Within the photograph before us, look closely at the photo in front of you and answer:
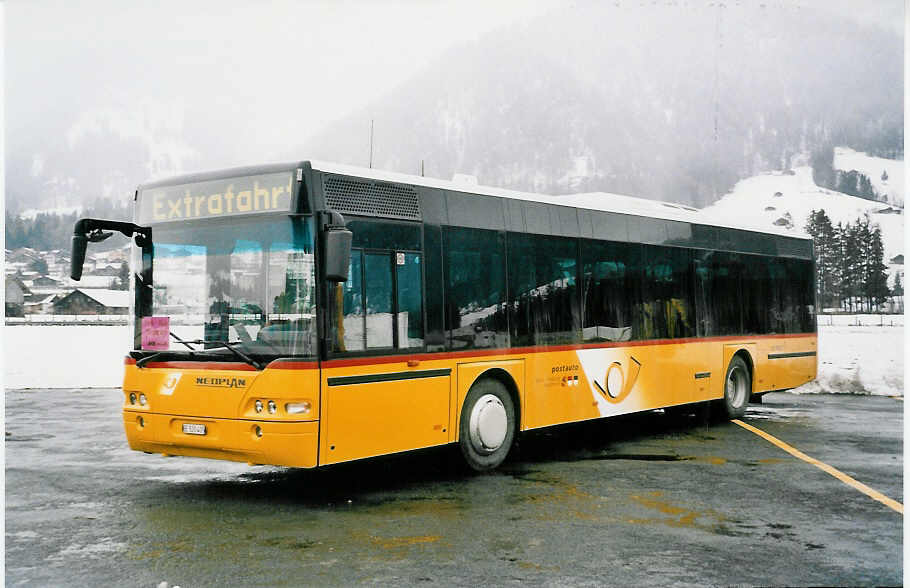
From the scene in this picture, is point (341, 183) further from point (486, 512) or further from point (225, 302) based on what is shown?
point (486, 512)

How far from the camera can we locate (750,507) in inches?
325

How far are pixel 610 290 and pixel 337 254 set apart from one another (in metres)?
5.14

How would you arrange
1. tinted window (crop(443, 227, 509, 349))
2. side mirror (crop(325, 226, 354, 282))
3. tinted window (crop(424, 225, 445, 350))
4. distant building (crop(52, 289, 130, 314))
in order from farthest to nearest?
distant building (crop(52, 289, 130, 314))
tinted window (crop(443, 227, 509, 349))
tinted window (crop(424, 225, 445, 350))
side mirror (crop(325, 226, 354, 282))

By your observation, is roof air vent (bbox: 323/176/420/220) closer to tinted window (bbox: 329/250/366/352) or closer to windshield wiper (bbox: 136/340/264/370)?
tinted window (bbox: 329/250/366/352)

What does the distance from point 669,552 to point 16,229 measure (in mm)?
162222

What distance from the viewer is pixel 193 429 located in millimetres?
8391

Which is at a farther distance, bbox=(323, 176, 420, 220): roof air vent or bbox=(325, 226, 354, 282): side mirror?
bbox=(323, 176, 420, 220): roof air vent

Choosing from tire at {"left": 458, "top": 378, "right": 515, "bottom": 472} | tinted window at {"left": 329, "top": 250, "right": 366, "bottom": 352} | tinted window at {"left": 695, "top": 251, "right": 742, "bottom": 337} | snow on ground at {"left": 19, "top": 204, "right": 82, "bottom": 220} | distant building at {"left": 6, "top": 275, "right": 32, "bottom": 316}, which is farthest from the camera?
snow on ground at {"left": 19, "top": 204, "right": 82, "bottom": 220}

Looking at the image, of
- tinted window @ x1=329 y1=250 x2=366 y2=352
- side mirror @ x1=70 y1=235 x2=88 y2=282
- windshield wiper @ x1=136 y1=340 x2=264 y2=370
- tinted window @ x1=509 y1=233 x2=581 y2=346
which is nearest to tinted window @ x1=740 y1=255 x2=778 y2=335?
tinted window @ x1=509 y1=233 x2=581 y2=346

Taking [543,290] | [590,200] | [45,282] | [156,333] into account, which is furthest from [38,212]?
[156,333]

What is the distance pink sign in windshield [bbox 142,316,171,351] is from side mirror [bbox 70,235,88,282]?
695mm

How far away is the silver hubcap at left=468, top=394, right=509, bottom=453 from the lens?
32.2 feet

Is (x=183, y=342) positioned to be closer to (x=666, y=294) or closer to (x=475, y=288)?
(x=475, y=288)

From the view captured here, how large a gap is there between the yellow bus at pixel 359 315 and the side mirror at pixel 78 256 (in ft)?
0.07
